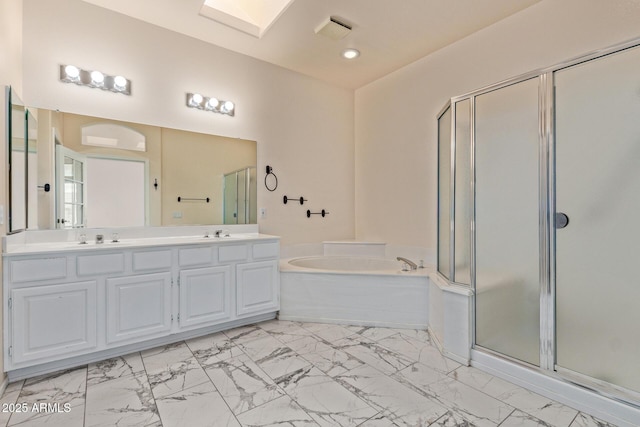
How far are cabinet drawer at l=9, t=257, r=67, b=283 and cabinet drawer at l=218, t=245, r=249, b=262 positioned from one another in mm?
1046

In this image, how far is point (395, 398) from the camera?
179 centimetres

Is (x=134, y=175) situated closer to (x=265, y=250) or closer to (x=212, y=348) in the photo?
(x=265, y=250)

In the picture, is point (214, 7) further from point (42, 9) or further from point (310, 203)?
point (310, 203)

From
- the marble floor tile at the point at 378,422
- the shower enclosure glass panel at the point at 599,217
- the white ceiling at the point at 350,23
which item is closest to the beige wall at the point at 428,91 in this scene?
the white ceiling at the point at 350,23

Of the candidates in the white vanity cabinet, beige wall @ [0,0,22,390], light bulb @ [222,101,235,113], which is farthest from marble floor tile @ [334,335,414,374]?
light bulb @ [222,101,235,113]

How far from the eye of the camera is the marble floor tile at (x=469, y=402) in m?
1.61

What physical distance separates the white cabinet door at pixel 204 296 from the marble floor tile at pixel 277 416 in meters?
1.08

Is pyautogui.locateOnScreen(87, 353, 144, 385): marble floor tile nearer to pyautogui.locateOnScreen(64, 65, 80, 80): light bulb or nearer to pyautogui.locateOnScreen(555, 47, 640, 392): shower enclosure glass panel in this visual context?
pyautogui.locateOnScreen(64, 65, 80, 80): light bulb

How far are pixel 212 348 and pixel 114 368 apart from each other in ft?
2.11

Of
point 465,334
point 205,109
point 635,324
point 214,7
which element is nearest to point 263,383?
point 465,334

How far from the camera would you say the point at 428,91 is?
3344 millimetres

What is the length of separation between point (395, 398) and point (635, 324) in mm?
1389

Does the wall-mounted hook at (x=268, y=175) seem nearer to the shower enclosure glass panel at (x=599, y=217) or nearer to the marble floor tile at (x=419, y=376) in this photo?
the marble floor tile at (x=419, y=376)

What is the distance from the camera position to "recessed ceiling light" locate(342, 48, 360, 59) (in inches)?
127
